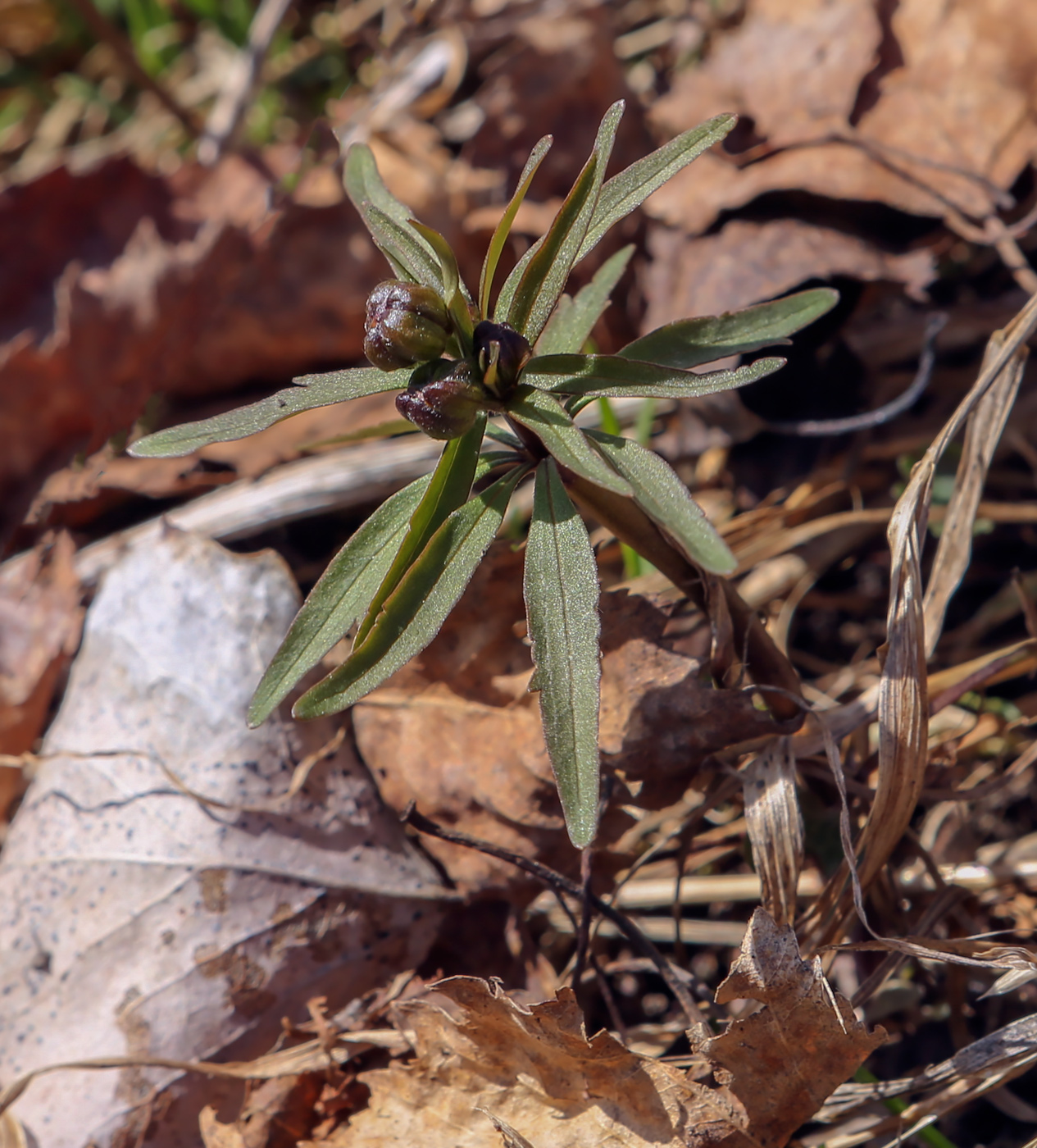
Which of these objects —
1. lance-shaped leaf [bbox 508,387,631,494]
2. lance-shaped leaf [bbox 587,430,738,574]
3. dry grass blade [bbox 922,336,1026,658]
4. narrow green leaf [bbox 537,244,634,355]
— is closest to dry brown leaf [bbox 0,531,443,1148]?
narrow green leaf [bbox 537,244,634,355]

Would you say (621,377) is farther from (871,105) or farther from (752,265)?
(871,105)

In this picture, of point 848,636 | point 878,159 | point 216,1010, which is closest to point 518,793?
point 216,1010

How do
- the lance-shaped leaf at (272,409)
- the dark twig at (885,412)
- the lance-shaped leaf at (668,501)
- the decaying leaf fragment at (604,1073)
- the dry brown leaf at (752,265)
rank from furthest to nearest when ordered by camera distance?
1. the dry brown leaf at (752,265)
2. the dark twig at (885,412)
3. the decaying leaf fragment at (604,1073)
4. the lance-shaped leaf at (272,409)
5. the lance-shaped leaf at (668,501)

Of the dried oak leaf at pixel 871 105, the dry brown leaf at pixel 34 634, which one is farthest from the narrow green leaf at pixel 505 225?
the dry brown leaf at pixel 34 634

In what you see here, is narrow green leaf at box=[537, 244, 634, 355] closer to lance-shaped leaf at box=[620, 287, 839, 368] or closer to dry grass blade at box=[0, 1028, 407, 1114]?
lance-shaped leaf at box=[620, 287, 839, 368]

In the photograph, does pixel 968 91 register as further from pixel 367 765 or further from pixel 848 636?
pixel 367 765

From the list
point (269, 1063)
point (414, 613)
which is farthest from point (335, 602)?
point (269, 1063)

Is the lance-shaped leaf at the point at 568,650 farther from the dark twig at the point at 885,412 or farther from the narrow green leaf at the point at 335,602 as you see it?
the dark twig at the point at 885,412
